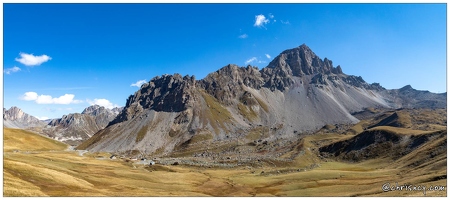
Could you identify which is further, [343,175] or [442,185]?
[343,175]

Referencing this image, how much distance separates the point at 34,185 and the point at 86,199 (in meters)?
21.2

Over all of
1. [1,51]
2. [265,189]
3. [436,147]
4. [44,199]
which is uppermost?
[1,51]

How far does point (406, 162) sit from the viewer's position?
440 feet

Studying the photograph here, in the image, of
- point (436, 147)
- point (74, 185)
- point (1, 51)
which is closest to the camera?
point (1, 51)

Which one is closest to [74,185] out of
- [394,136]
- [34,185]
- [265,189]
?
[34,185]

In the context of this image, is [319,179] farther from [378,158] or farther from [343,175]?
[378,158]

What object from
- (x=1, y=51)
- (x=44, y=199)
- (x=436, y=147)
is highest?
(x=1, y=51)

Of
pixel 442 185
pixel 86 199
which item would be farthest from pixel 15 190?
pixel 442 185

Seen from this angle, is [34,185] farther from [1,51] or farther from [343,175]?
[343,175]

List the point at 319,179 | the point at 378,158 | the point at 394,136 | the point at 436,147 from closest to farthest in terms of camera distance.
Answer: the point at 319,179
the point at 436,147
the point at 378,158
the point at 394,136

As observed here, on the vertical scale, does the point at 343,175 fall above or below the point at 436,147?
below

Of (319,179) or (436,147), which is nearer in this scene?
(319,179)

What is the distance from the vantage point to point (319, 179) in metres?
114

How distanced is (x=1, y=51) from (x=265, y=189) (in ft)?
288
